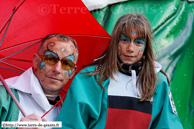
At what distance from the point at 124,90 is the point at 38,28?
3.24ft

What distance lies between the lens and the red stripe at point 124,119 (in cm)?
215

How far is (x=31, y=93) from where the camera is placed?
2227mm

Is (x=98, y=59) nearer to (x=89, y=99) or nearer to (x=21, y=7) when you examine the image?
(x=89, y=99)

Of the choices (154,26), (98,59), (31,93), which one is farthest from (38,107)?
(154,26)

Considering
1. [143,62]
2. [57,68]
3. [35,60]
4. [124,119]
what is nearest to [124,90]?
[124,119]

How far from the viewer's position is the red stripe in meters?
2.15

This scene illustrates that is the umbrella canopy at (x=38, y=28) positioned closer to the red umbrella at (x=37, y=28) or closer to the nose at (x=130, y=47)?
the red umbrella at (x=37, y=28)

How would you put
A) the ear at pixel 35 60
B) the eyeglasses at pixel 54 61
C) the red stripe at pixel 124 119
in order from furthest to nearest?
1. the ear at pixel 35 60
2. the eyeglasses at pixel 54 61
3. the red stripe at pixel 124 119

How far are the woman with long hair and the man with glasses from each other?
6.0 inches

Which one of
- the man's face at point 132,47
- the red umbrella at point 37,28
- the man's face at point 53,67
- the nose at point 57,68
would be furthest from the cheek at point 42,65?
the man's face at point 132,47

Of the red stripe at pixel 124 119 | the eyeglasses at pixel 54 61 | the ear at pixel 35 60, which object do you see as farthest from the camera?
the ear at pixel 35 60

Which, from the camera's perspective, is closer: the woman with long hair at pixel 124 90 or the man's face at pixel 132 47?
the woman with long hair at pixel 124 90

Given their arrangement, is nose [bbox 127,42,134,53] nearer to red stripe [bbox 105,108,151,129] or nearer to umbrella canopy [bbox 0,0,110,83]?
umbrella canopy [bbox 0,0,110,83]

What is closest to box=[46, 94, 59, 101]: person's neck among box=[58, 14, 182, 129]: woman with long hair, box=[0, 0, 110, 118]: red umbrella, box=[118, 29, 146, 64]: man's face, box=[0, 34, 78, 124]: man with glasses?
box=[0, 34, 78, 124]: man with glasses
